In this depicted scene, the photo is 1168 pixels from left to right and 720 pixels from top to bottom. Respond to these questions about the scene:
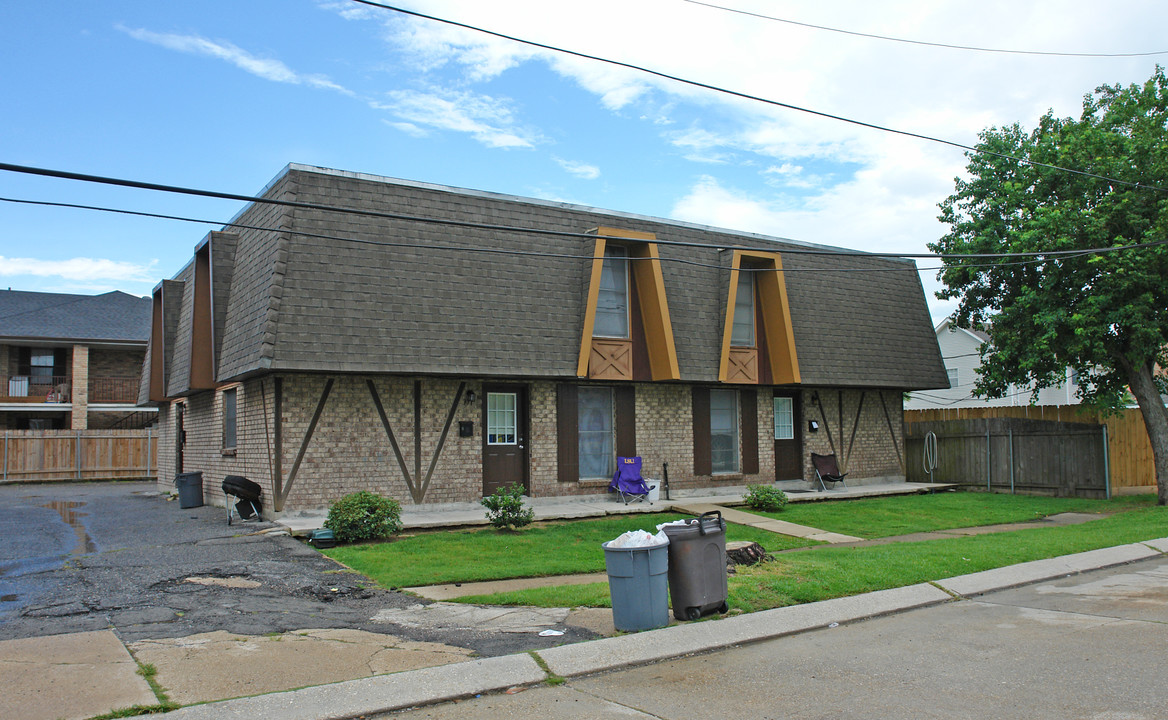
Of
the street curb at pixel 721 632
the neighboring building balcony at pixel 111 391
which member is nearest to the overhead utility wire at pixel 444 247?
the street curb at pixel 721 632

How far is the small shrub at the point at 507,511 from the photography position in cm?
1458

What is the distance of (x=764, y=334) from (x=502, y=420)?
711 centimetres

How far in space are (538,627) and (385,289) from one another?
9179mm

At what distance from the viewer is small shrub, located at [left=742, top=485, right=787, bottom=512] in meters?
17.5

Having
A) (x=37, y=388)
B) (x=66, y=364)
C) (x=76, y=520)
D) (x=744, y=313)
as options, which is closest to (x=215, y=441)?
(x=76, y=520)

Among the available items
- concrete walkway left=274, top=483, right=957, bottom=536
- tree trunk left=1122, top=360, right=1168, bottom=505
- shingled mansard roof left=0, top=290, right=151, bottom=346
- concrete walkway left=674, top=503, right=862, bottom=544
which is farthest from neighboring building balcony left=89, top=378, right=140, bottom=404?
tree trunk left=1122, top=360, right=1168, bottom=505

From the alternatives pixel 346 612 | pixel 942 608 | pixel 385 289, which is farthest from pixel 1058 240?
pixel 346 612

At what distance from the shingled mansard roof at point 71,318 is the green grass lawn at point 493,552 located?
30556mm

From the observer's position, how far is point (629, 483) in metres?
18.2

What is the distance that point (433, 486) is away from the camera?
1652 centimetres

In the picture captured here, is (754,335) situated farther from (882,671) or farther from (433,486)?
(882,671)

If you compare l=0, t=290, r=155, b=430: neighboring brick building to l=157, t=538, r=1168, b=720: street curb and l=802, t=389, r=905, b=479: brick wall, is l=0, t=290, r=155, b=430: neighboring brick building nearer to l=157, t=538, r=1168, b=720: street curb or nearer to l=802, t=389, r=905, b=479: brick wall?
l=802, t=389, r=905, b=479: brick wall

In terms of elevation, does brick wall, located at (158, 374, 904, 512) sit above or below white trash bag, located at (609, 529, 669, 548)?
above

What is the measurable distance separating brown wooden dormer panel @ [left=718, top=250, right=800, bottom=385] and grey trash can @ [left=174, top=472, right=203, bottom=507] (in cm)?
1215
